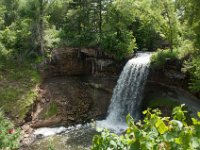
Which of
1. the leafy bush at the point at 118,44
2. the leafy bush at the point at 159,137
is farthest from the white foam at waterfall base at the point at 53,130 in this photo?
the leafy bush at the point at 159,137

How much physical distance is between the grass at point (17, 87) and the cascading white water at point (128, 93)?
533 centimetres

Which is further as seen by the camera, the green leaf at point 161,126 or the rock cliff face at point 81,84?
the rock cliff face at point 81,84

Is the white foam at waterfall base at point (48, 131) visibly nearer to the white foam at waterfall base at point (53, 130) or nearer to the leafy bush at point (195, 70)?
the white foam at waterfall base at point (53, 130)

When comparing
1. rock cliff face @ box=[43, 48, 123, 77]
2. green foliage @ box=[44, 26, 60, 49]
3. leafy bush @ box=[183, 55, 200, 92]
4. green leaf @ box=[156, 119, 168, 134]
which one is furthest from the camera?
green foliage @ box=[44, 26, 60, 49]

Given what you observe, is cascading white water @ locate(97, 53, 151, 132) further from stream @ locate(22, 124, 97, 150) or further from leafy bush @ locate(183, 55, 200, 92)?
leafy bush @ locate(183, 55, 200, 92)

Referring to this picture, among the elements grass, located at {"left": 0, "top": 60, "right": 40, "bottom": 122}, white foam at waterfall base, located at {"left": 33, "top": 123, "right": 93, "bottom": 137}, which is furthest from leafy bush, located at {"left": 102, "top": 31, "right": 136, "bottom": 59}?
white foam at waterfall base, located at {"left": 33, "top": 123, "right": 93, "bottom": 137}

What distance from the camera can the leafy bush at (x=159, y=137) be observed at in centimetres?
285

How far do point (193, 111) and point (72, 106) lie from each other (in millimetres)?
8531

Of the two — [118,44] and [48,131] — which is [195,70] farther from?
[48,131]

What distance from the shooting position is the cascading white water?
2122 centimetres

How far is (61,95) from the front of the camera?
71.8ft

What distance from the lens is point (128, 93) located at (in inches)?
858

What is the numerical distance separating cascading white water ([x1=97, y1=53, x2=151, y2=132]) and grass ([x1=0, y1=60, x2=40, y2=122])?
5326 millimetres

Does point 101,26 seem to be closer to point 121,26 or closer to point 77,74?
point 121,26
